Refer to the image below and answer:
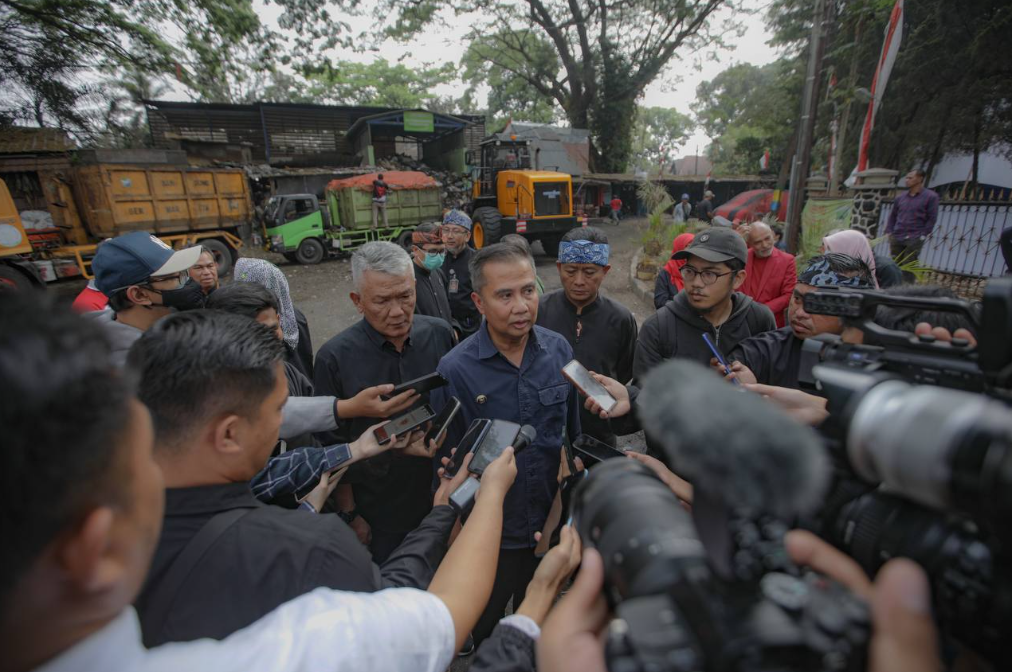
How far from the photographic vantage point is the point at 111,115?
60.6 feet

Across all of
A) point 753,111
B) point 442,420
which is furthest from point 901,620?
point 753,111

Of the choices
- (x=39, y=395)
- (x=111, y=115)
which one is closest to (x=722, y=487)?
(x=39, y=395)

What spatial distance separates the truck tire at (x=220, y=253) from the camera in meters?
12.1

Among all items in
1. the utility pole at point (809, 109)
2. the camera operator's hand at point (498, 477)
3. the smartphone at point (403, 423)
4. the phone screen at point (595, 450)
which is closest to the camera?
the camera operator's hand at point (498, 477)

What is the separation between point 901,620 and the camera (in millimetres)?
709

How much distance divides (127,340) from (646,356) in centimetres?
266

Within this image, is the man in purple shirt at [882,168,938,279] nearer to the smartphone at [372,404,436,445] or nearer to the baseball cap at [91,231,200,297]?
the smartphone at [372,404,436,445]

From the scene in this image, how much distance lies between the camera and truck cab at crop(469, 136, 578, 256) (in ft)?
39.7

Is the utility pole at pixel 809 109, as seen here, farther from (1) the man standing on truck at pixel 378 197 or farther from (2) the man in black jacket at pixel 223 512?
(1) the man standing on truck at pixel 378 197

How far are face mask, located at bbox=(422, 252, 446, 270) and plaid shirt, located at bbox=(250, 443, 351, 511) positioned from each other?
314cm

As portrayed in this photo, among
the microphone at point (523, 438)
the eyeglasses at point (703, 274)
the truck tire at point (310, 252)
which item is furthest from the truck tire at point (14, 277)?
the eyeglasses at point (703, 274)

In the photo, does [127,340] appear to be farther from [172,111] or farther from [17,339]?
[172,111]

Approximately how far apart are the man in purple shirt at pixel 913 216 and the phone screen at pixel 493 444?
8082 millimetres

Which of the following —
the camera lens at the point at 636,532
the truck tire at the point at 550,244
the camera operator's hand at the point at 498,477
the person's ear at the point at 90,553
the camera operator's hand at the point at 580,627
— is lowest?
the truck tire at the point at 550,244
